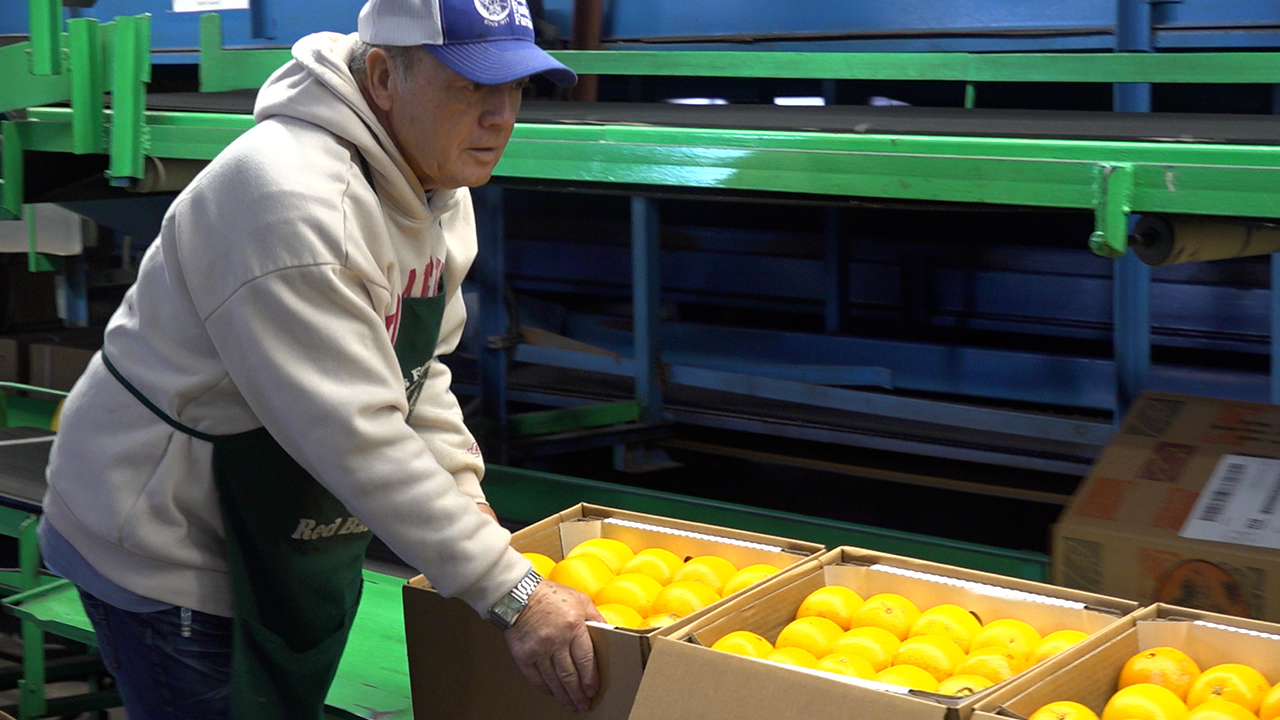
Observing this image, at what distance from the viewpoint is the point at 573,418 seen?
155 inches

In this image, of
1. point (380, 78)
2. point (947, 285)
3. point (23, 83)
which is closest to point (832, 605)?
point (380, 78)

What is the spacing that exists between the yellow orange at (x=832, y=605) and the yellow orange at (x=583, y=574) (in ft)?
0.90

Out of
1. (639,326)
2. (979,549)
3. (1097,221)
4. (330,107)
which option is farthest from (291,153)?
(639,326)

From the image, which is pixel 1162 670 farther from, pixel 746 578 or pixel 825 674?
pixel 746 578

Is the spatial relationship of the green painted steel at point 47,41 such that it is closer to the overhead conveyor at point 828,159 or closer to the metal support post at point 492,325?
the overhead conveyor at point 828,159

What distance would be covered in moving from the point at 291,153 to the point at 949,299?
11.1 feet

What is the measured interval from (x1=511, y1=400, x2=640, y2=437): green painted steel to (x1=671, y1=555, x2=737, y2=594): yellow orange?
216cm

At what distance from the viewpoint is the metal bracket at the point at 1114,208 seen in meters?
1.64

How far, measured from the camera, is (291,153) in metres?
1.32

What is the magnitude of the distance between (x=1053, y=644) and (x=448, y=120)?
0.92m

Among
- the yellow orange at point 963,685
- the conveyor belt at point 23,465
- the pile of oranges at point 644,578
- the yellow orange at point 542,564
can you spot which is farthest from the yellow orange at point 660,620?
the conveyor belt at point 23,465

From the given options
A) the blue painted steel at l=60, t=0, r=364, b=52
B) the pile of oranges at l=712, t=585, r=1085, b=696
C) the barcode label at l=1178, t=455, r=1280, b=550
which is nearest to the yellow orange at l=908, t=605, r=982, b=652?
the pile of oranges at l=712, t=585, r=1085, b=696

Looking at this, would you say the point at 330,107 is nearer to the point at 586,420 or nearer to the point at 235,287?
the point at 235,287

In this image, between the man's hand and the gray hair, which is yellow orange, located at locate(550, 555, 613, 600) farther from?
the gray hair
